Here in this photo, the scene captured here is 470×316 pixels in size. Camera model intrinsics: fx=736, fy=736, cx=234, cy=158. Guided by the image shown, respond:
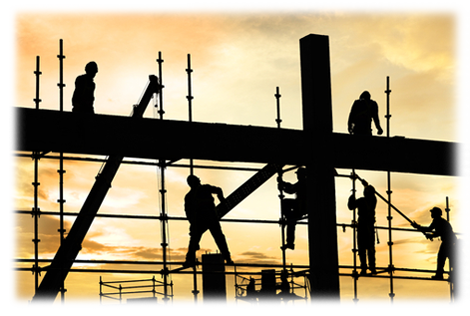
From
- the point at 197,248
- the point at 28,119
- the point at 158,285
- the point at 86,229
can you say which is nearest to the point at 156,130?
the point at 28,119

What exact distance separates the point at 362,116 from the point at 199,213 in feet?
13.5

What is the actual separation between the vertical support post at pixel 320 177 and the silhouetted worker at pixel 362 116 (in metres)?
2.12

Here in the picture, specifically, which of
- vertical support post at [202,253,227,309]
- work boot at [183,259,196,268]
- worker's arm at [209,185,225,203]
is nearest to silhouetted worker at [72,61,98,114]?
worker's arm at [209,185,225,203]

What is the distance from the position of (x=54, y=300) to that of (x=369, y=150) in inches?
322

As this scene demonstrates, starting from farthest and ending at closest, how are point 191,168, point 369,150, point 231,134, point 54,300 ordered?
point 54,300 < point 191,168 < point 369,150 < point 231,134

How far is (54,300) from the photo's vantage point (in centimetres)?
1686

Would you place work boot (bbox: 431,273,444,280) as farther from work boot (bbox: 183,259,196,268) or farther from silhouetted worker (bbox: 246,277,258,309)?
silhouetted worker (bbox: 246,277,258,309)

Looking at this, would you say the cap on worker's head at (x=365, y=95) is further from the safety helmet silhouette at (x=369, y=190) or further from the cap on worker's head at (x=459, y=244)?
the cap on worker's head at (x=459, y=244)

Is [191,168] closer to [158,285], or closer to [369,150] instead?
[369,150]

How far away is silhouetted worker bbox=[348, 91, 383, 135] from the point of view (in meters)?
15.2

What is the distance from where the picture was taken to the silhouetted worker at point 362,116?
1524 cm

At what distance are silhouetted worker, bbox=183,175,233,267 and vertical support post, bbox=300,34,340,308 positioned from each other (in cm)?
177

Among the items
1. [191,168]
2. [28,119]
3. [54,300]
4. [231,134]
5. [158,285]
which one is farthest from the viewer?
[158,285]

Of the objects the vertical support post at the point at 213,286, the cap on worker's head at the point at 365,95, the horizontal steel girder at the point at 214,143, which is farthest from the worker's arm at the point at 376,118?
the vertical support post at the point at 213,286
